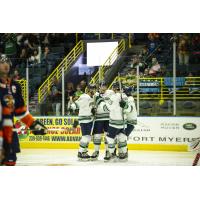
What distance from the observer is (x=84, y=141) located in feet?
20.9

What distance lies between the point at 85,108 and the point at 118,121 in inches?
16.0

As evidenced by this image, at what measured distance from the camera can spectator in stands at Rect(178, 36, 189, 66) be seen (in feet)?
20.9

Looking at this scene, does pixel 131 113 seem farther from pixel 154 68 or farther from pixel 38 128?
pixel 38 128

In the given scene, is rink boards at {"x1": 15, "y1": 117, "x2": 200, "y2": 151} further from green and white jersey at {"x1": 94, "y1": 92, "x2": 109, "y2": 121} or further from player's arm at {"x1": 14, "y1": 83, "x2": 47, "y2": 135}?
green and white jersey at {"x1": 94, "y1": 92, "x2": 109, "y2": 121}

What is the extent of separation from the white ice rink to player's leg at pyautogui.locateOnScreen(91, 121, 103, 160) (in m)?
0.06

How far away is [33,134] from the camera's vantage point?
632 cm

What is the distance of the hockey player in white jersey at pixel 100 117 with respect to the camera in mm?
6371

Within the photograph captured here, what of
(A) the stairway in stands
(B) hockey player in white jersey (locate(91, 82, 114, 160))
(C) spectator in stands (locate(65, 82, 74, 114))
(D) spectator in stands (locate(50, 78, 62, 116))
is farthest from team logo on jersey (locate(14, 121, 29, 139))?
(B) hockey player in white jersey (locate(91, 82, 114, 160))

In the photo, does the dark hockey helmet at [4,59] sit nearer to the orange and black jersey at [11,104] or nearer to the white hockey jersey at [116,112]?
the orange and black jersey at [11,104]

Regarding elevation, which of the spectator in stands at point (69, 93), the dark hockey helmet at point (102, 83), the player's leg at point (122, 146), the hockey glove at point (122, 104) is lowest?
the player's leg at point (122, 146)

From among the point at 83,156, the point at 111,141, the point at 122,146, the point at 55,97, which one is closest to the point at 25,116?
the point at 55,97

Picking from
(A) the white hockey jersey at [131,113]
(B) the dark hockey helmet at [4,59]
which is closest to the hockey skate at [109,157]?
(A) the white hockey jersey at [131,113]
